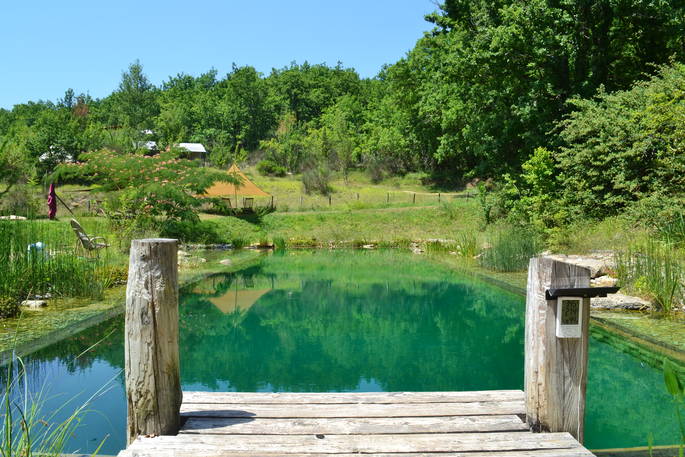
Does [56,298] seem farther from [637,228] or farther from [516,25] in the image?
[516,25]

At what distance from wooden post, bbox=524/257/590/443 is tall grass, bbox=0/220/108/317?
548 centimetres

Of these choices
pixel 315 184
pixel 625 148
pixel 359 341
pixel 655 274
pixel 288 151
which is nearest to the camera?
pixel 359 341

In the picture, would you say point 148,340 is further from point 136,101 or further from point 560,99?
point 136,101

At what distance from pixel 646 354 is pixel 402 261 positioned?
9.11m

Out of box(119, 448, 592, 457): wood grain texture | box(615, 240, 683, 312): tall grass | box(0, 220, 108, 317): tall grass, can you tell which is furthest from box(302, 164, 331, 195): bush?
box(119, 448, 592, 457): wood grain texture

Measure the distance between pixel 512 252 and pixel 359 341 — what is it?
Result: 573 cm

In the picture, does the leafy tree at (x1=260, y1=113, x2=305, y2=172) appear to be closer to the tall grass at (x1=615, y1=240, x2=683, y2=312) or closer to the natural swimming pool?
the natural swimming pool

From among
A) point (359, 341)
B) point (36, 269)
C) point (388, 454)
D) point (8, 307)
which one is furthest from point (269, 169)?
point (388, 454)

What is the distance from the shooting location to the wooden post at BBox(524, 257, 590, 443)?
2.59m

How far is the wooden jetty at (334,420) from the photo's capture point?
8.14ft

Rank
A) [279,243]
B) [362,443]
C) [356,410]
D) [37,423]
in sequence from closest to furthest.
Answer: [362,443] → [356,410] → [37,423] → [279,243]

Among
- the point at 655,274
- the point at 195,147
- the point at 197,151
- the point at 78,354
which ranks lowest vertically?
the point at 78,354

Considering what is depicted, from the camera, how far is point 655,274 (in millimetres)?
6770

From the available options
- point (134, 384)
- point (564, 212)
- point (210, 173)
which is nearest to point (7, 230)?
point (134, 384)
